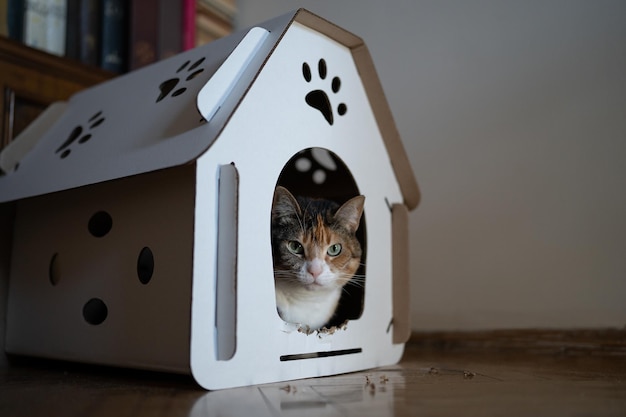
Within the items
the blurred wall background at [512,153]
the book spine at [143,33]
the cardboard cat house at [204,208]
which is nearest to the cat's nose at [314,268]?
the cardboard cat house at [204,208]

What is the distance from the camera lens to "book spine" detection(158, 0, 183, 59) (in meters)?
1.75

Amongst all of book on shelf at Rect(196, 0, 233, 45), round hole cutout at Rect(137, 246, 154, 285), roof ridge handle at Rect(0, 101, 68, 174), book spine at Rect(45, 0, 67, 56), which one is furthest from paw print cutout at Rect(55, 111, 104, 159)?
book on shelf at Rect(196, 0, 233, 45)

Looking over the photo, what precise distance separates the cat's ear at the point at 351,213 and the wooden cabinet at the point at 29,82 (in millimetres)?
825

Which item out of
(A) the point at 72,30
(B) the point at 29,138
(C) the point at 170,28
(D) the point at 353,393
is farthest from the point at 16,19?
(D) the point at 353,393

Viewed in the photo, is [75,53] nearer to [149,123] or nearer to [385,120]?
[149,123]

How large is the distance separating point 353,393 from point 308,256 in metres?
0.30

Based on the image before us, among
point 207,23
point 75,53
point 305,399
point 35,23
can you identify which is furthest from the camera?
point 207,23

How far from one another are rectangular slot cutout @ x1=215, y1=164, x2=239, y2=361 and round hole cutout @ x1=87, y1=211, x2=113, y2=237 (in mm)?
391

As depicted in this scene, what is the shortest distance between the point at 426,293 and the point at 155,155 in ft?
3.32

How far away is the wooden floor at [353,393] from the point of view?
0.75 metres

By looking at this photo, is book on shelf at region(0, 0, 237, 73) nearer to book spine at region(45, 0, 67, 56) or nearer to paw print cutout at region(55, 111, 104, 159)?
book spine at region(45, 0, 67, 56)

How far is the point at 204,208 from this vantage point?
92 centimetres

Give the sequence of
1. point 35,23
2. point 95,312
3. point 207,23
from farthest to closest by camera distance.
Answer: point 207,23 → point 35,23 → point 95,312

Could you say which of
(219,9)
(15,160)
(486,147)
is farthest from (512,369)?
(219,9)
